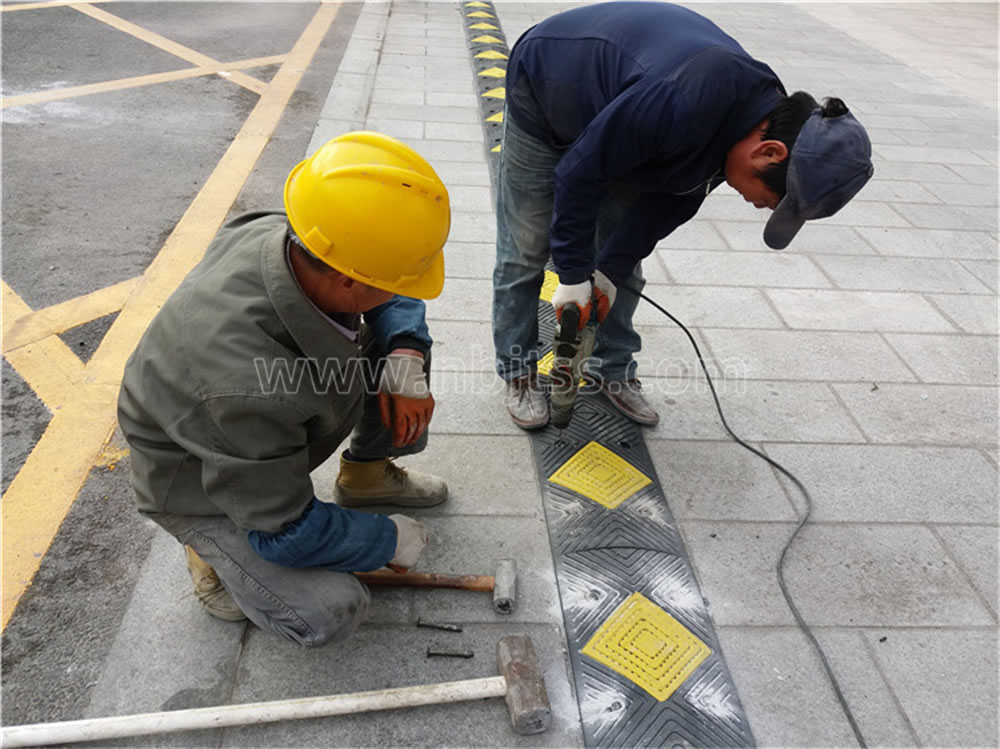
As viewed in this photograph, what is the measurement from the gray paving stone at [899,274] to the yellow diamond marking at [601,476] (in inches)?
94.0

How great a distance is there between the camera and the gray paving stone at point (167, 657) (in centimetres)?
203

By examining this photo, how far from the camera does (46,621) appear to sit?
7.34 ft

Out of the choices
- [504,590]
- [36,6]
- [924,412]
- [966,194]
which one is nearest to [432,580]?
[504,590]

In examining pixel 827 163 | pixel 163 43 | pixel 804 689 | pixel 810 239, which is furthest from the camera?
pixel 163 43

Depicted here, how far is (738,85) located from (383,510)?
1.90 metres

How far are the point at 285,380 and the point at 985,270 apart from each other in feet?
16.3

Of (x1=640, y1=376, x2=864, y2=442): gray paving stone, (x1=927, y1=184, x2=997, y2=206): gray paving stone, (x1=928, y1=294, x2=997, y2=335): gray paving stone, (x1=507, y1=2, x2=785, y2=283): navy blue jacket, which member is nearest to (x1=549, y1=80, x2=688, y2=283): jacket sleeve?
(x1=507, y1=2, x2=785, y2=283): navy blue jacket

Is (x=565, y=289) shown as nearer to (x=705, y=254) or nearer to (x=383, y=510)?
(x=383, y=510)

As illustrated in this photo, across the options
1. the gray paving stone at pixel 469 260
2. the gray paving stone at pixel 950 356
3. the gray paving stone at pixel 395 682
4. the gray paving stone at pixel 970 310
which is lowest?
the gray paving stone at pixel 469 260

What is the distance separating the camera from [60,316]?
11.9ft

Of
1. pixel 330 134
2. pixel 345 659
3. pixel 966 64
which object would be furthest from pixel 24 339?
pixel 966 64

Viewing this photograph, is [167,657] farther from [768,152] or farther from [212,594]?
[768,152]

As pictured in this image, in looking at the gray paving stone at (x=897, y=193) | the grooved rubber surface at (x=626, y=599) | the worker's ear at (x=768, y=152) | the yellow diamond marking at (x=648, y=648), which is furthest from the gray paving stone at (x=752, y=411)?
the gray paving stone at (x=897, y=193)

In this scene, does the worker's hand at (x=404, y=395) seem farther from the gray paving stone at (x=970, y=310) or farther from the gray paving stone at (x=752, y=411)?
the gray paving stone at (x=970, y=310)
